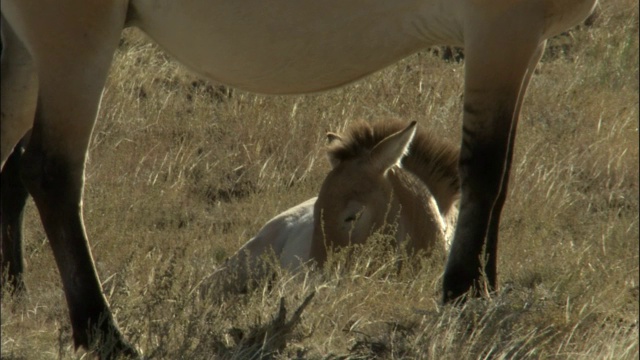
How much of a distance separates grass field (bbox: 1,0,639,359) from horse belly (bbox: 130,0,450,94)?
915 millimetres

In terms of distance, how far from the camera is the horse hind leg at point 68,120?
13.6ft

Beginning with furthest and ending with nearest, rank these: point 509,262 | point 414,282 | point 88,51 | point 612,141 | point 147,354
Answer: point 612,141
point 509,262
point 414,282
point 88,51
point 147,354

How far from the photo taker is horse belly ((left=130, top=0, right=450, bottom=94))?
169 inches

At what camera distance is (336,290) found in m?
4.55

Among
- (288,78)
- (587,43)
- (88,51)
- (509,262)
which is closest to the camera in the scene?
(88,51)

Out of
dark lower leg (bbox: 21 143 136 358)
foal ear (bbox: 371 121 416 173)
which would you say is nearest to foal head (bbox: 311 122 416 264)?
foal ear (bbox: 371 121 416 173)

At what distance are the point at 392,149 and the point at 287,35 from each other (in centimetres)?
123

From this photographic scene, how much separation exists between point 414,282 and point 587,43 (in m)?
4.76

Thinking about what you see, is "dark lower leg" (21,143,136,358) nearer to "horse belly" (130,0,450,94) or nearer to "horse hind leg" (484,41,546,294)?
"horse belly" (130,0,450,94)

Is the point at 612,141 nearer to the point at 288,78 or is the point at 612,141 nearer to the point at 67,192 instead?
the point at 288,78

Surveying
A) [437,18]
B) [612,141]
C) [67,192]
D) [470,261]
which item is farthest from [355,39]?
[612,141]

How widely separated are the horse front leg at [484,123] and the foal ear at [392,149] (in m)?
0.86

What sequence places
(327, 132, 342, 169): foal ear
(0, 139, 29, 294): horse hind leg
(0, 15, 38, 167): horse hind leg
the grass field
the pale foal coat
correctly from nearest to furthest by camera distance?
1. the grass field
2. (0, 15, 38, 167): horse hind leg
3. (0, 139, 29, 294): horse hind leg
4. the pale foal coat
5. (327, 132, 342, 169): foal ear

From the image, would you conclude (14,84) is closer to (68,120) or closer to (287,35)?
(68,120)
